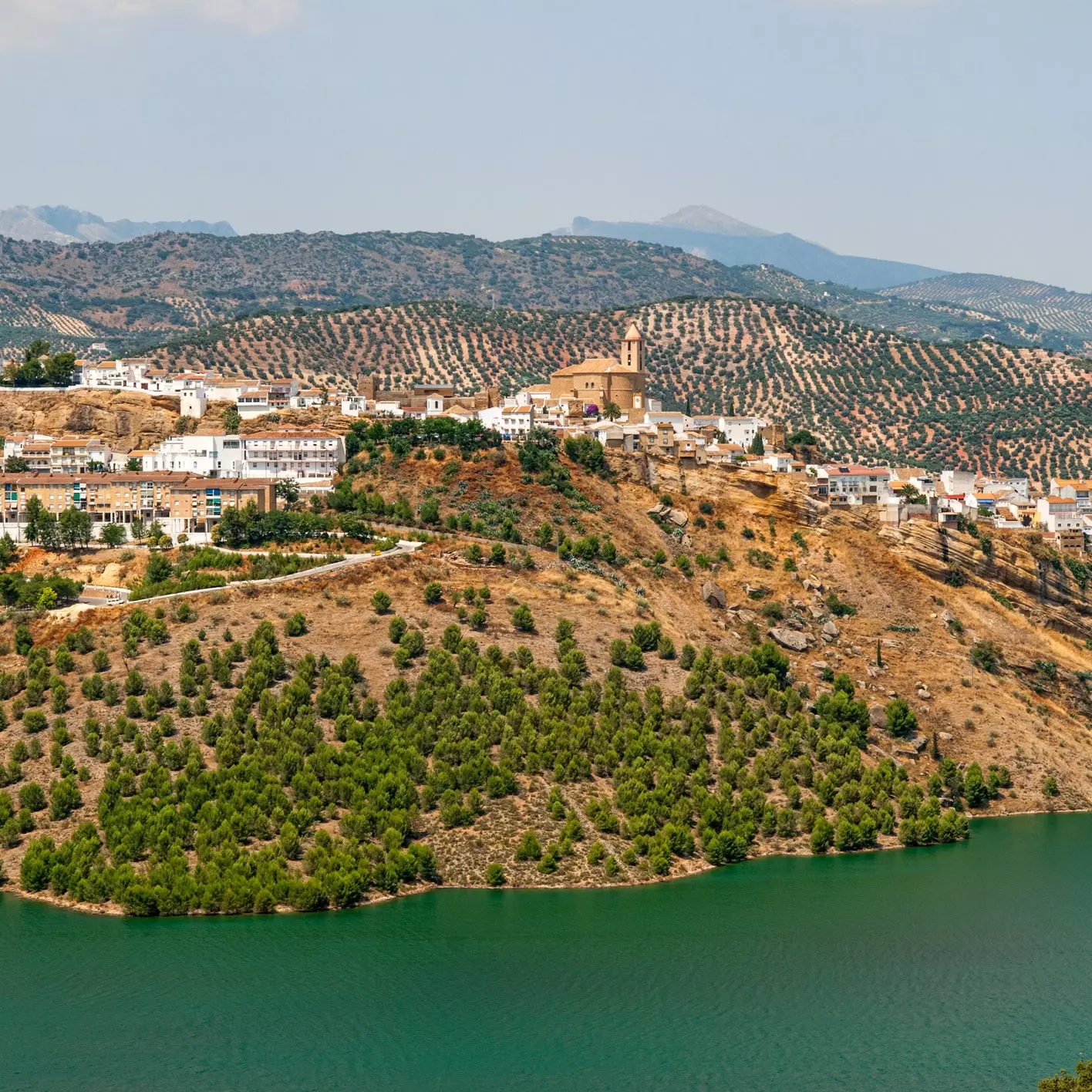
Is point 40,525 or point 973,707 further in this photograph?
point 40,525

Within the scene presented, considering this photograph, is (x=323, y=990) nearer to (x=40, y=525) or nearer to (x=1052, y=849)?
(x=1052, y=849)

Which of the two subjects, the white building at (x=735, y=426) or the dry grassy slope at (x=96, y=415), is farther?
the white building at (x=735, y=426)

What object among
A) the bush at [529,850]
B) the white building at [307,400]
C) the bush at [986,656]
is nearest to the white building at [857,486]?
the bush at [986,656]

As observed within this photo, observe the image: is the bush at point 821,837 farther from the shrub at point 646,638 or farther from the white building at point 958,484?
the white building at point 958,484

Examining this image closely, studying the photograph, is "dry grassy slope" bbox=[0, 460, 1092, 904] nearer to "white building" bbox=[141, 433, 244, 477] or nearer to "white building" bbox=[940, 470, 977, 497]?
"white building" bbox=[141, 433, 244, 477]

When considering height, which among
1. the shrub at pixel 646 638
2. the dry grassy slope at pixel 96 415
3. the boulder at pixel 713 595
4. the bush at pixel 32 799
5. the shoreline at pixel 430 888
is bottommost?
the shoreline at pixel 430 888

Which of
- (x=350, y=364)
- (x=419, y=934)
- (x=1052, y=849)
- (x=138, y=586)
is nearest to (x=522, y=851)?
(x=419, y=934)

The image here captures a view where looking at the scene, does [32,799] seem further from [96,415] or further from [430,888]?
[96,415]

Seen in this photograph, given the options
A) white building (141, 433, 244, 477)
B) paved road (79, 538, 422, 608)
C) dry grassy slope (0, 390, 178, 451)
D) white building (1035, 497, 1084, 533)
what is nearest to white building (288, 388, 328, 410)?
dry grassy slope (0, 390, 178, 451)
